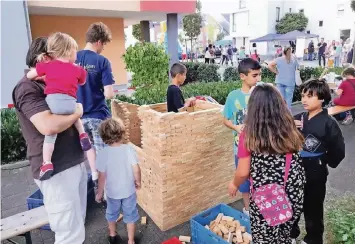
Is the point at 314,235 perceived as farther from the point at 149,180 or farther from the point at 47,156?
the point at 47,156

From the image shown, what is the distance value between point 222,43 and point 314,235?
43.5m

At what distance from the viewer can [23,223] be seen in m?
2.63

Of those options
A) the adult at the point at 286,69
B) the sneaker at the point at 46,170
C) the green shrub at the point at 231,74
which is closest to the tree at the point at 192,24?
the green shrub at the point at 231,74

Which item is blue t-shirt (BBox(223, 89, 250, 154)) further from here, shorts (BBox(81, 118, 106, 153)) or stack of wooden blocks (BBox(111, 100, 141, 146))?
stack of wooden blocks (BBox(111, 100, 141, 146))

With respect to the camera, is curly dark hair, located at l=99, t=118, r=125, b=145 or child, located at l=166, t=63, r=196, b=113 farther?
child, located at l=166, t=63, r=196, b=113

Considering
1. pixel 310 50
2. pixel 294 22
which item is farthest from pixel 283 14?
pixel 310 50

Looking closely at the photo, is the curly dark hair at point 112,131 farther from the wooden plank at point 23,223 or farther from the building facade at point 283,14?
the building facade at point 283,14

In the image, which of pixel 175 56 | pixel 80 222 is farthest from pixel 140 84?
pixel 175 56

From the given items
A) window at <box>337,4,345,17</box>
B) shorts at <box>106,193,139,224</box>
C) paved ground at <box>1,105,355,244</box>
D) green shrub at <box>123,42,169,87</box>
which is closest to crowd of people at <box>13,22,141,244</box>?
shorts at <box>106,193,139,224</box>

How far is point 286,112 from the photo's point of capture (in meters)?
2.08

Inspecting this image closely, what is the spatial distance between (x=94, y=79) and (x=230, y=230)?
214cm

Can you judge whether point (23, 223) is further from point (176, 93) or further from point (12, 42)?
point (12, 42)

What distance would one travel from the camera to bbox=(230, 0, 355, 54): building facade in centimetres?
3470

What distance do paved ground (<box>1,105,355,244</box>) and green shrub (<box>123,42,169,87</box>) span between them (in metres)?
2.66
